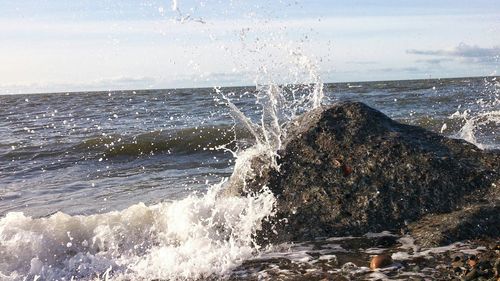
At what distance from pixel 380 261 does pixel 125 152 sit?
877 centimetres

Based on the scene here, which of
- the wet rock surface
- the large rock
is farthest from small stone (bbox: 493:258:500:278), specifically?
the large rock

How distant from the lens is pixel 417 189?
4695 millimetres

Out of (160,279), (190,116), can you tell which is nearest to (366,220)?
Result: (160,279)

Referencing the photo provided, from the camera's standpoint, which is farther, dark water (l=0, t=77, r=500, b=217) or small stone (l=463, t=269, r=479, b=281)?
dark water (l=0, t=77, r=500, b=217)

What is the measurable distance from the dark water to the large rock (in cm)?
194

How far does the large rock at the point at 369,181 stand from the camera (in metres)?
4.60

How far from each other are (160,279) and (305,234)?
1310mm

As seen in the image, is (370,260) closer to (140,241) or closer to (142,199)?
(140,241)

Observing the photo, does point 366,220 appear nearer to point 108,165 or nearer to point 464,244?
point 464,244

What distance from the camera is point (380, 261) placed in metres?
3.86

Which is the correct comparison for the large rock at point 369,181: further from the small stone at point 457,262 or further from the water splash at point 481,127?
the water splash at point 481,127

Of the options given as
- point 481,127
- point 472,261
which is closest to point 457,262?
point 472,261

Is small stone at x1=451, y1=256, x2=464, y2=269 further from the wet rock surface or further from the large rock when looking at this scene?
the large rock

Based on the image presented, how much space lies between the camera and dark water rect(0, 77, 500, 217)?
7.28 m
